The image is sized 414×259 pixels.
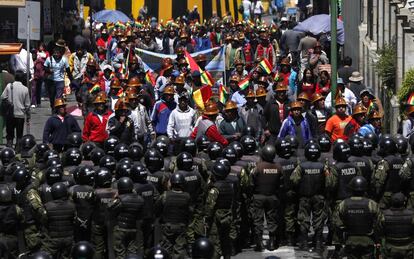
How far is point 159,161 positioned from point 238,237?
2002mm

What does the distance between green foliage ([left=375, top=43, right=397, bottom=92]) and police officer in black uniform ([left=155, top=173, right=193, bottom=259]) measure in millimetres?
11416

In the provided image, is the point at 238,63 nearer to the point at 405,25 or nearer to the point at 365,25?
the point at 405,25

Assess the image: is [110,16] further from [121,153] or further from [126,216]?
[126,216]

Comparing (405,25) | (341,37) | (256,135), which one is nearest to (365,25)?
(341,37)

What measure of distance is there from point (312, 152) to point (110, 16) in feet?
106

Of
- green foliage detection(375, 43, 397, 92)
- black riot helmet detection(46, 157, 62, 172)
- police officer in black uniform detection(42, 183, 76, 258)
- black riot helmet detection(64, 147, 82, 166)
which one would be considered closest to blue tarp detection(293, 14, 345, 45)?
green foliage detection(375, 43, 397, 92)

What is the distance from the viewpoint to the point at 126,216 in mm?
19953

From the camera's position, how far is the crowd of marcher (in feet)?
64.7

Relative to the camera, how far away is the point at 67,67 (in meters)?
35.9

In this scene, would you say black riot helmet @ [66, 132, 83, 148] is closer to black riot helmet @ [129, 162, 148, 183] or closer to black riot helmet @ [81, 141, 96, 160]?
black riot helmet @ [81, 141, 96, 160]

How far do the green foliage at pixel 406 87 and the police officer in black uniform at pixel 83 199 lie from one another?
9.15 m

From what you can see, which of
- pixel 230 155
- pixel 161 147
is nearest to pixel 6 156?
pixel 161 147

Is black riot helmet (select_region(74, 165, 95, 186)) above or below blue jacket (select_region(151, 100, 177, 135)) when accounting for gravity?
below

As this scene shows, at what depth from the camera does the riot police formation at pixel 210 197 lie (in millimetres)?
19688
